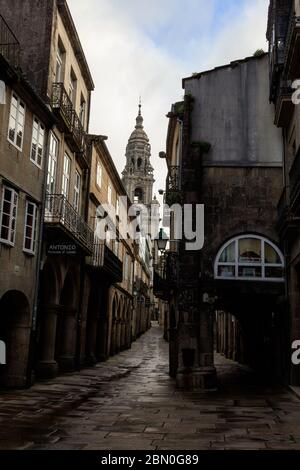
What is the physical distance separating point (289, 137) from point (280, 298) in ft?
17.4

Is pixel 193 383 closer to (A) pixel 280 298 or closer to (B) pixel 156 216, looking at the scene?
(A) pixel 280 298

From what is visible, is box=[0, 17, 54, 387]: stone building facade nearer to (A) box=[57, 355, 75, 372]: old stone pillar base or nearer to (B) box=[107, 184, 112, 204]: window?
(A) box=[57, 355, 75, 372]: old stone pillar base

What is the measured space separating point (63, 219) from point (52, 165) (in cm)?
203

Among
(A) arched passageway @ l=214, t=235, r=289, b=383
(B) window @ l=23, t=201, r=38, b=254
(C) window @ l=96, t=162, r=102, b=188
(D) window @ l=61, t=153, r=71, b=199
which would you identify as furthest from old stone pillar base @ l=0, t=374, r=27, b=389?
(C) window @ l=96, t=162, r=102, b=188

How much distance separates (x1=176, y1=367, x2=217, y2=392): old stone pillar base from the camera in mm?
16656

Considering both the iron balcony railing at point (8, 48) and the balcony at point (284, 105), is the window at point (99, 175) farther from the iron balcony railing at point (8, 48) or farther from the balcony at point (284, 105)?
the balcony at point (284, 105)

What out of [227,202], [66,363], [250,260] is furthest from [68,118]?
[66,363]

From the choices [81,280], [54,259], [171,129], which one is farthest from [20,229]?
[171,129]

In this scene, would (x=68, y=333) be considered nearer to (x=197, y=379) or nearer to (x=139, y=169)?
(x=197, y=379)

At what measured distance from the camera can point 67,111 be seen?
64.1 feet

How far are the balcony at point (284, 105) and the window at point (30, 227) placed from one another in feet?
26.6

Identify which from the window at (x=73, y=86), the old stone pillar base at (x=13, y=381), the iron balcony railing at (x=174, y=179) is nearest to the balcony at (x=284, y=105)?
the iron balcony railing at (x=174, y=179)

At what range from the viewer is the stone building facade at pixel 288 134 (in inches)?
597

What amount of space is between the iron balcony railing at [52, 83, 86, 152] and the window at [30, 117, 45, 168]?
1455 mm
